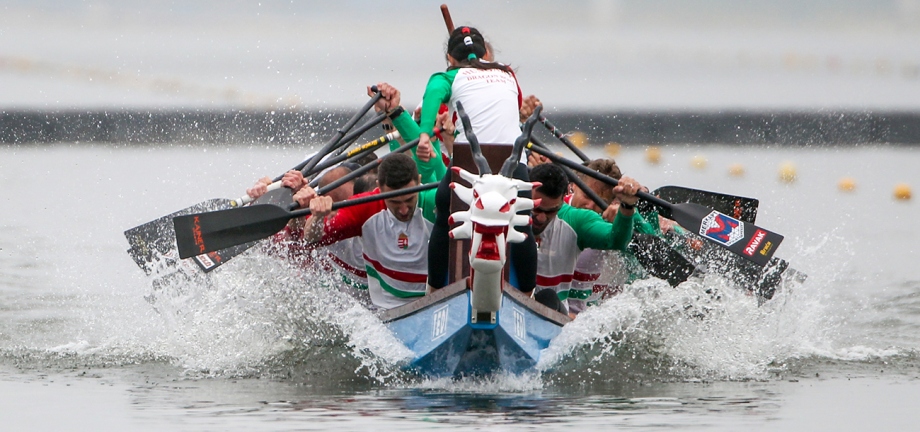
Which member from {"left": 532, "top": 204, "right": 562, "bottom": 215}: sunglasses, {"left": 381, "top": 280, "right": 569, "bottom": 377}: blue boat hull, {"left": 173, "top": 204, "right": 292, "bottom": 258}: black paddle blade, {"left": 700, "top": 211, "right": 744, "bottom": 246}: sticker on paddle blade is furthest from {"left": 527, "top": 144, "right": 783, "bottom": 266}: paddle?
{"left": 173, "top": 204, "right": 292, "bottom": 258}: black paddle blade

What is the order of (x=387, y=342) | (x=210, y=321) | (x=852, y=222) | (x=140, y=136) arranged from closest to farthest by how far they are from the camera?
(x=387, y=342), (x=210, y=321), (x=852, y=222), (x=140, y=136)

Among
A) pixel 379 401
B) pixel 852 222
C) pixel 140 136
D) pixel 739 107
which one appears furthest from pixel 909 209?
pixel 140 136

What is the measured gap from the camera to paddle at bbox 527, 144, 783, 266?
826 centimetres

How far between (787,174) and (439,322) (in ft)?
50.2

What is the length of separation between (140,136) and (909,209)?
17.3m

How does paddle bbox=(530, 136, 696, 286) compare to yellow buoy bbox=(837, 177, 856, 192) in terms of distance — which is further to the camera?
yellow buoy bbox=(837, 177, 856, 192)

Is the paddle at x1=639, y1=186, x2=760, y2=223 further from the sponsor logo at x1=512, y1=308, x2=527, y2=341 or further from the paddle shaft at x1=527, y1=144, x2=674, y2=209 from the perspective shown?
the sponsor logo at x1=512, y1=308, x2=527, y2=341

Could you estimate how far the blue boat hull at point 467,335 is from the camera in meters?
6.91

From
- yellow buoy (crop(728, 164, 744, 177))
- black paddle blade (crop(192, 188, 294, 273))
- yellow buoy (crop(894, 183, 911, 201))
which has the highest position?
yellow buoy (crop(728, 164, 744, 177))

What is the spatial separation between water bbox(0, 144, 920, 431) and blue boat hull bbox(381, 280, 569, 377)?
0.11 m

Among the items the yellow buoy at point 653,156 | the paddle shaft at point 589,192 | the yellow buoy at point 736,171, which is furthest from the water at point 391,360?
the yellow buoy at point 653,156

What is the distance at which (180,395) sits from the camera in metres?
7.12

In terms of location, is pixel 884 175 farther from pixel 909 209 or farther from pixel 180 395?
pixel 180 395

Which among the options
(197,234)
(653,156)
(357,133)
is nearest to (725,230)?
(357,133)
